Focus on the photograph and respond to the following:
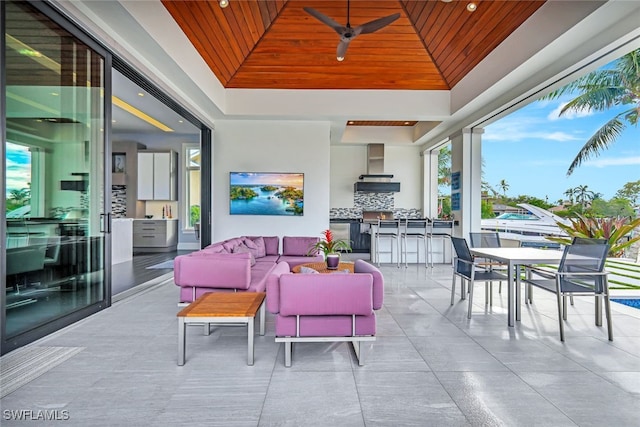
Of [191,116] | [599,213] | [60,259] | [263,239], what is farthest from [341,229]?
[60,259]

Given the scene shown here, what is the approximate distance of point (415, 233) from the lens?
785 centimetres

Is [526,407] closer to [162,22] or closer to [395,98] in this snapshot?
[162,22]

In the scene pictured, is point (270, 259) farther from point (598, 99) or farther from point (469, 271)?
point (598, 99)

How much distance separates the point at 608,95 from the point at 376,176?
5371 millimetres

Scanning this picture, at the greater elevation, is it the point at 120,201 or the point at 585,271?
the point at 120,201

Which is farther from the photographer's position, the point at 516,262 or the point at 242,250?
the point at 242,250

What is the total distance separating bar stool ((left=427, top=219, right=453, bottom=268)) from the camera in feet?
25.5

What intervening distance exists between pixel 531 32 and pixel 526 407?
4.24m

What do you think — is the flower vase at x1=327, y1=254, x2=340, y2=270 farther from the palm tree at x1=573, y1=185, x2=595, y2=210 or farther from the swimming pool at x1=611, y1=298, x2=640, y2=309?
the palm tree at x1=573, y1=185, x2=595, y2=210

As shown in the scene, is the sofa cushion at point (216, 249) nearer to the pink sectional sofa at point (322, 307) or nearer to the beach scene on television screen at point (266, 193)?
the pink sectional sofa at point (322, 307)

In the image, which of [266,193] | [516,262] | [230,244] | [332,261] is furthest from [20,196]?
[266,193]

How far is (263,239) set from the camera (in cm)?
620

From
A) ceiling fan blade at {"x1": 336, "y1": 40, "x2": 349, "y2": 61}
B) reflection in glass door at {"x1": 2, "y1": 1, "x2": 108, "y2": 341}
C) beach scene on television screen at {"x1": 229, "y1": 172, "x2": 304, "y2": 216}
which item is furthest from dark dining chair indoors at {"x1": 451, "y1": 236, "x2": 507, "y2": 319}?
reflection in glass door at {"x1": 2, "y1": 1, "x2": 108, "y2": 341}

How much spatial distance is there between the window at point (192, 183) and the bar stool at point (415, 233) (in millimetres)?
5715
